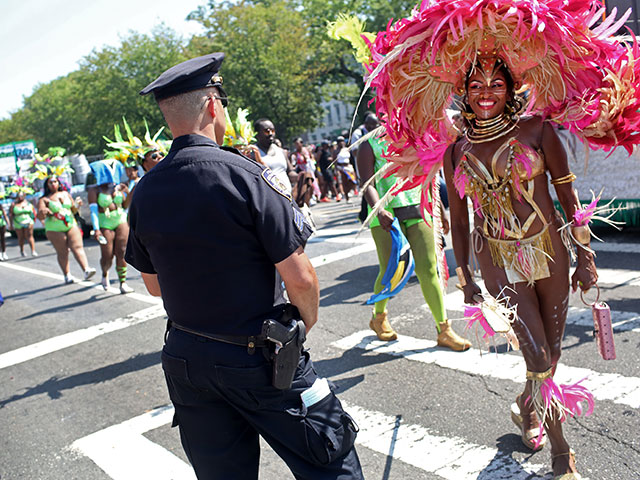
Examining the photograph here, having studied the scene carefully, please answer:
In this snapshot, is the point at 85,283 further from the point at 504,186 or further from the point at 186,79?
the point at 186,79

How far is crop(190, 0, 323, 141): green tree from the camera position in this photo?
3528cm

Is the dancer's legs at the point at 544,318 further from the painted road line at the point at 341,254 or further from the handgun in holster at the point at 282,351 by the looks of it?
the painted road line at the point at 341,254

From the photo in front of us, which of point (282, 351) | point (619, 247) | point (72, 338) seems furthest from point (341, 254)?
point (282, 351)

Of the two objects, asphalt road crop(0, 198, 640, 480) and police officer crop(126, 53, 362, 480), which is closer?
police officer crop(126, 53, 362, 480)

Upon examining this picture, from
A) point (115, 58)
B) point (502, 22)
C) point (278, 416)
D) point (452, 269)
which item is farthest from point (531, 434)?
point (115, 58)

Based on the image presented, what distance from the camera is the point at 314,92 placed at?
38562 millimetres

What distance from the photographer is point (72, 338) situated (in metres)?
7.53

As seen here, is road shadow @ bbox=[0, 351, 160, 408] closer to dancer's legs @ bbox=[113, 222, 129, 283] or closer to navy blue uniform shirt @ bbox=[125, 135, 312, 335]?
dancer's legs @ bbox=[113, 222, 129, 283]

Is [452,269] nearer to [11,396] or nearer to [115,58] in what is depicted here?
[11,396]

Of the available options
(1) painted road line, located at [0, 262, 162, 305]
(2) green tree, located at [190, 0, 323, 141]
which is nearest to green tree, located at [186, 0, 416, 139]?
(2) green tree, located at [190, 0, 323, 141]

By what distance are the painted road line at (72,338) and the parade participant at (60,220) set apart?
347 cm

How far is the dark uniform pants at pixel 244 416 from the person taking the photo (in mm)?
2201

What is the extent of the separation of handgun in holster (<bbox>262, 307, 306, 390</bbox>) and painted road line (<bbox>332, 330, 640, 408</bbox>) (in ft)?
7.41

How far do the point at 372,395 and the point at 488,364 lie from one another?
3.02 feet
